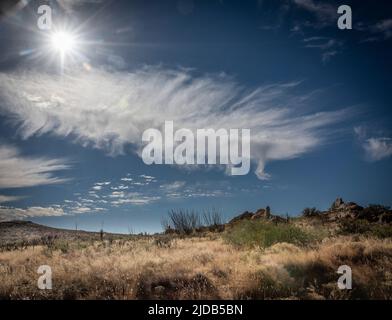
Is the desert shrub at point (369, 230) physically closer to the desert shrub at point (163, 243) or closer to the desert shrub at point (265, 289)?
the desert shrub at point (163, 243)

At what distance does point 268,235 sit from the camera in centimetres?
1545

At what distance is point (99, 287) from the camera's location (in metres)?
8.80

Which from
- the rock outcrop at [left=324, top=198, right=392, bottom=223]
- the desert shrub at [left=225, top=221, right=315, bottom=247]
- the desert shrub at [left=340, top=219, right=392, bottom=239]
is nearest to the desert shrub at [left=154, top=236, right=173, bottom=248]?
the desert shrub at [left=225, top=221, right=315, bottom=247]

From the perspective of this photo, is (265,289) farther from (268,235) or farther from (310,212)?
(310,212)

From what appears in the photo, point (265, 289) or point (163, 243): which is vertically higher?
point (163, 243)

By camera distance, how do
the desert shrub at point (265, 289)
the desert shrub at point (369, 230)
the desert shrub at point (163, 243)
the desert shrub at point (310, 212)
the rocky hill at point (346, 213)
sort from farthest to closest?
the desert shrub at point (310, 212) < the rocky hill at point (346, 213) < the desert shrub at point (163, 243) < the desert shrub at point (369, 230) < the desert shrub at point (265, 289)

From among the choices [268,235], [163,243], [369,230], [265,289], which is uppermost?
[369,230]

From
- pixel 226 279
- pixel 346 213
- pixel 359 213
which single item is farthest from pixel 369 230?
pixel 226 279

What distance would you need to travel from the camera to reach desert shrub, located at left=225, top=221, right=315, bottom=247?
15.3m

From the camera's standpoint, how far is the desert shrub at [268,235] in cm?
1534

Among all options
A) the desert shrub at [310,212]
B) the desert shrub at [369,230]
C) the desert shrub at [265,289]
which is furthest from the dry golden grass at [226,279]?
the desert shrub at [310,212]

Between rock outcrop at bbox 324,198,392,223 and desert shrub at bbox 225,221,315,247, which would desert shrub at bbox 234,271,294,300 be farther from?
rock outcrop at bbox 324,198,392,223
